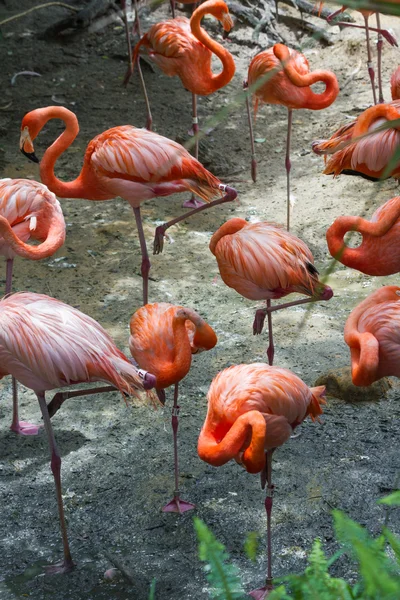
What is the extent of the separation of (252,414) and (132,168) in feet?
7.43

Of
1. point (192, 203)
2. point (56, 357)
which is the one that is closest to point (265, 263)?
point (56, 357)

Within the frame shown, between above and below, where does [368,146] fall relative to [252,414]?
above

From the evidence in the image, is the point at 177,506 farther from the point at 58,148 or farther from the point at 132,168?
the point at 58,148

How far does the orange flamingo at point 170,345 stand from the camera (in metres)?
3.37

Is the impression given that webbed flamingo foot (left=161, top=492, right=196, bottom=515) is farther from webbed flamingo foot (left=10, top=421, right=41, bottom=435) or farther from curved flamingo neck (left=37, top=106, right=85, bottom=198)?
curved flamingo neck (left=37, top=106, right=85, bottom=198)

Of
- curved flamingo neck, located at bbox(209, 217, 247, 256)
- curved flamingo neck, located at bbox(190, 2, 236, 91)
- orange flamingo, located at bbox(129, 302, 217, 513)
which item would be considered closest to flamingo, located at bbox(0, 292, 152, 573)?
orange flamingo, located at bbox(129, 302, 217, 513)

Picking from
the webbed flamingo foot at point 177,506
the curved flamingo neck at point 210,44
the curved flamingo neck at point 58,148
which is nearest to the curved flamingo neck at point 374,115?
the curved flamingo neck at point 58,148

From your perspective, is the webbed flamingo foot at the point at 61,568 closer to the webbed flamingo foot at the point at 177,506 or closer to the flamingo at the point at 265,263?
the webbed flamingo foot at the point at 177,506

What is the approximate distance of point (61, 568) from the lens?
305 centimetres

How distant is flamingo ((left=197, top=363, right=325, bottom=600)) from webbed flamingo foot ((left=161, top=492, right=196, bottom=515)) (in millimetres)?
410

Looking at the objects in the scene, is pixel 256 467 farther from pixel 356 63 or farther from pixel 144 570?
pixel 356 63

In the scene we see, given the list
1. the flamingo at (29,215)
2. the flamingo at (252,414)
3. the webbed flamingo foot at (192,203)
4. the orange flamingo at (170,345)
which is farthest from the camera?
the webbed flamingo foot at (192,203)

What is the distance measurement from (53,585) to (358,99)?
6160 millimetres

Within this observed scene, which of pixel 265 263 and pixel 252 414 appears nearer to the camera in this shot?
pixel 252 414
